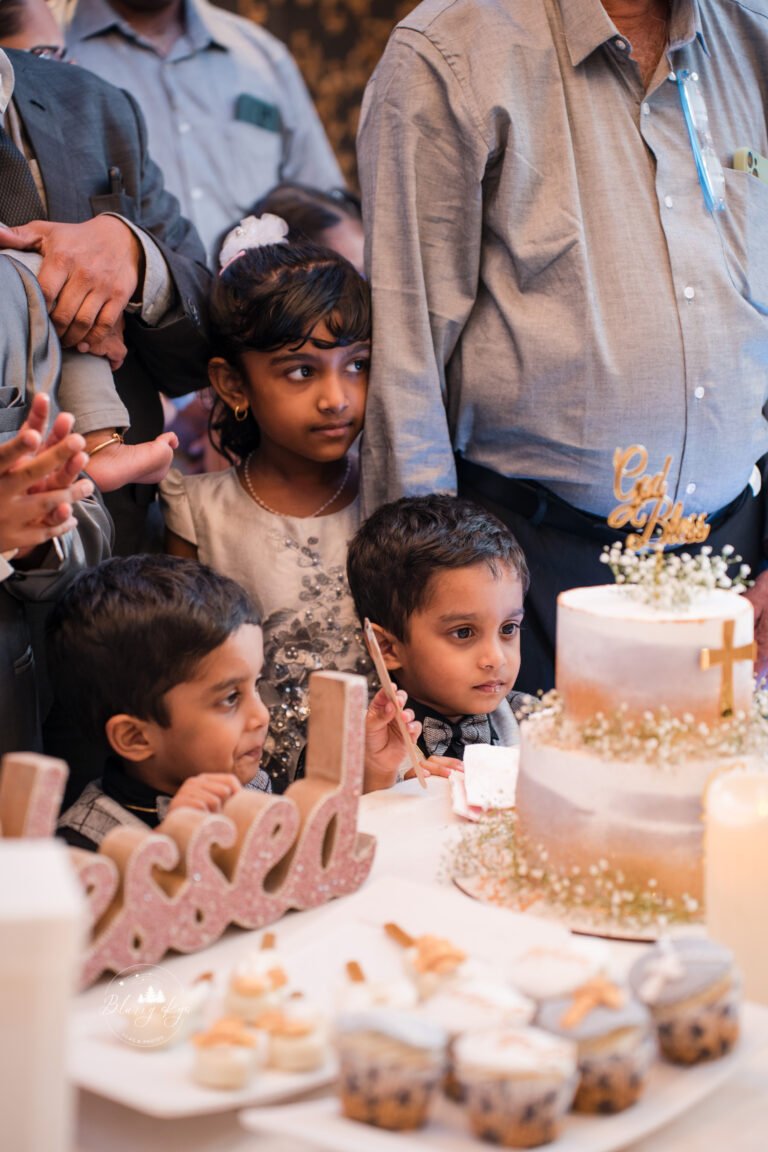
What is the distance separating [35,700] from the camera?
1.93 metres

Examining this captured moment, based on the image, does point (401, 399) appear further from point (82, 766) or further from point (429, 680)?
point (82, 766)

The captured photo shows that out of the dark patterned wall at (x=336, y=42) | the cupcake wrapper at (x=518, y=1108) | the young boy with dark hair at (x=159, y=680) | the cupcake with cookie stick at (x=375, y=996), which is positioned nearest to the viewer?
the cupcake wrapper at (x=518, y=1108)

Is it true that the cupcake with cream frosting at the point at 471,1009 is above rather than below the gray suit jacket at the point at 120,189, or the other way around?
below

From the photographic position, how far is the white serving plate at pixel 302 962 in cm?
102

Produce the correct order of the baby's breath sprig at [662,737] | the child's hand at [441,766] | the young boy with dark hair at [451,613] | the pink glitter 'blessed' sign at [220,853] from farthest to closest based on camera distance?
the young boy with dark hair at [451,613], the child's hand at [441,766], the baby's breath sprig at [662,737], the pink glitter 'blessed' sign at [220,853]

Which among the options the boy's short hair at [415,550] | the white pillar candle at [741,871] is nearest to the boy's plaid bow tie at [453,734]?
the boy's short hair at [415,550]

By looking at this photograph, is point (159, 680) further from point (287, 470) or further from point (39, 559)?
point (287, 470)

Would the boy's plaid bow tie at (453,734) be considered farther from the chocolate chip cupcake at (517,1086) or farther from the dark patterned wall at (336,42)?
the dark patterned wall at (336,42)

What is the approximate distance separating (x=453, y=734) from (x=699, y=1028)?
1.21 m

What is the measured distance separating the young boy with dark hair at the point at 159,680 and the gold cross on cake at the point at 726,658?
0.54m

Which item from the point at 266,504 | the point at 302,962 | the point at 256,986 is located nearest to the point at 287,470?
the point at 266,504

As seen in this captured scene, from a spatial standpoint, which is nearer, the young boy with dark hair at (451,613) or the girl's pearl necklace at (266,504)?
the young boy with dark hair at (451,613)

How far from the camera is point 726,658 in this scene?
1.42 m

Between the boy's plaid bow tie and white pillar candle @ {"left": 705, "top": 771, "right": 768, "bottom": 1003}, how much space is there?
0.99 meters
